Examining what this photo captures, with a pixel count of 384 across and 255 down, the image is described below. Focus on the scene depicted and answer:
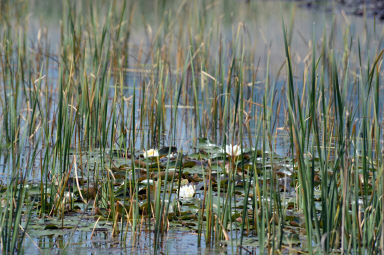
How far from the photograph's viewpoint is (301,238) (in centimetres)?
207

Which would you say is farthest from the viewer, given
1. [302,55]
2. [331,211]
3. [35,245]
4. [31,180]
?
[302,55]

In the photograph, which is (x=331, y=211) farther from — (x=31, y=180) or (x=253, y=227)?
(x=31, y=180)

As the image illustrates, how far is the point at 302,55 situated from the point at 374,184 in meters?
4.03

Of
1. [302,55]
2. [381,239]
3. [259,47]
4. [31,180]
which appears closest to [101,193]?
[31,180]

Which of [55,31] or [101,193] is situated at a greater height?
[55,31]

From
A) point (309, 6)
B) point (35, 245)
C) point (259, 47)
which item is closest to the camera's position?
point (35, 245)

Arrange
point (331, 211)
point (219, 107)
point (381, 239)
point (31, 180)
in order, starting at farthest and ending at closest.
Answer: point (219, 107)
point (31, 180)
point (331, 211)
point (381, 239)

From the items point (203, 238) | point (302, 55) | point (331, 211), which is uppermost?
point (302, 55)

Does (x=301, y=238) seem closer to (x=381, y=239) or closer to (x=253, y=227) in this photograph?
(x=253, y=227)

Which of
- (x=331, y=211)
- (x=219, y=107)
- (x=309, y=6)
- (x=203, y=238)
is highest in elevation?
(x=309, y=6)

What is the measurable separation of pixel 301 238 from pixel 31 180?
124 centimetres

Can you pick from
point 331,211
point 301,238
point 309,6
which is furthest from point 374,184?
point 309,6

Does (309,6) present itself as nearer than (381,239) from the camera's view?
No

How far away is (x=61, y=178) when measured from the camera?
2350 mm
